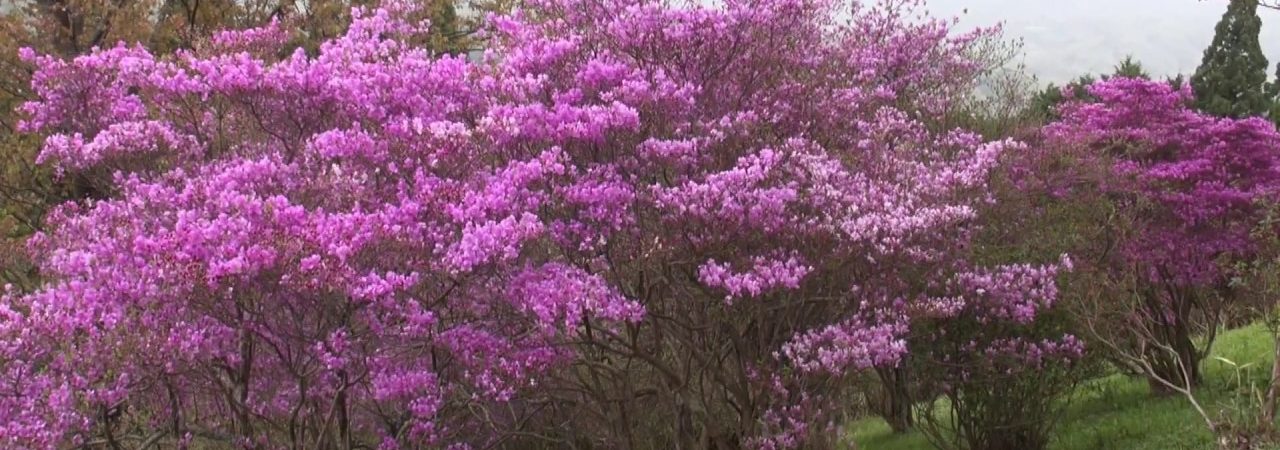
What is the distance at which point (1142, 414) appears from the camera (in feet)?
44.5

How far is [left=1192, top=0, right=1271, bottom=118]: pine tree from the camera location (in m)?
48.6

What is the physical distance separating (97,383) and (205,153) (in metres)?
2.50

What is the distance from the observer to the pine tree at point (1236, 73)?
4859 centimetres

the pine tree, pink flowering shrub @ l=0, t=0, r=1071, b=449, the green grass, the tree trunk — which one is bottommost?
the green grass

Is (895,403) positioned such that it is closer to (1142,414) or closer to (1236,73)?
(1142,414)

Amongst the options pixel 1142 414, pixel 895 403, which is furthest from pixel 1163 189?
pixel 895 403

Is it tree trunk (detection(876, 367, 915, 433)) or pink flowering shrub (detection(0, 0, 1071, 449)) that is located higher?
pink flowering shrub (detection(0, 0, 1071, 449))

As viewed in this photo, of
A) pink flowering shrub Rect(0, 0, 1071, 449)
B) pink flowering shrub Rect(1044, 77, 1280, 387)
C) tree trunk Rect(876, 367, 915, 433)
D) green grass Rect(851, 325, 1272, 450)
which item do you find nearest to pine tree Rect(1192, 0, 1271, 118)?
green grass Rect(851, 325, 1272, 450)

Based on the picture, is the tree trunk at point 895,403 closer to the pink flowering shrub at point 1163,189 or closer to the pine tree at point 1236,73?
the pink flowering shrub at point 1163,189

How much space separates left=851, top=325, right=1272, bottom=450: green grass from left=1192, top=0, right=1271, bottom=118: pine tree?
119 ft

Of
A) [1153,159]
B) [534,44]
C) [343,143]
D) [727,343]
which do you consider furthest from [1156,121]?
[343,143]

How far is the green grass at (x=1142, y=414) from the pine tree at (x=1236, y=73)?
1428 inches

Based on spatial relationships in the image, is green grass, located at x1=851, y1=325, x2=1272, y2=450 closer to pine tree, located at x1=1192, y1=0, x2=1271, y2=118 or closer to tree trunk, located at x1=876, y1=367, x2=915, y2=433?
tree trunk, located at x1=876, y1=367, x2=915, y2=433

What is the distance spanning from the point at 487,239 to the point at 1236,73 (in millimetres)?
51034
